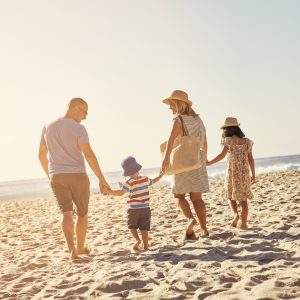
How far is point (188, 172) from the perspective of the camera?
16.0 ft

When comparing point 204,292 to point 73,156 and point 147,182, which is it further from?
point 73,156

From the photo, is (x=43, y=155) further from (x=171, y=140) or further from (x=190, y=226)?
(x=190, y=226)

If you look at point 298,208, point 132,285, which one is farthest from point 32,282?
point 298,208

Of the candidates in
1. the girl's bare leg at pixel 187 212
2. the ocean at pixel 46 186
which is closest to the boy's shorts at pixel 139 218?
the girl's bare leg at pixel 187 212

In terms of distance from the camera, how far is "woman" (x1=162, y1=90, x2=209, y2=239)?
4.85 m

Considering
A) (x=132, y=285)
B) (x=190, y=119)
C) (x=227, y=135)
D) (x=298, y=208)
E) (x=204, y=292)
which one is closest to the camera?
(x=204, y=292)

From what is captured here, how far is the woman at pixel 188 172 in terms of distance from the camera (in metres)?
4.85

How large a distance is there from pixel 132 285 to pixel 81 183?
162 cm

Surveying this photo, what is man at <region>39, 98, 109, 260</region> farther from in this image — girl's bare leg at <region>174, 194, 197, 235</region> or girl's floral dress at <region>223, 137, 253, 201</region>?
girl's floral dress at <region>223, 137, 253, 201</region>

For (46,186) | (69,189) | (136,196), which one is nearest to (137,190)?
(136,196)

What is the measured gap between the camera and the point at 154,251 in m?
4.52

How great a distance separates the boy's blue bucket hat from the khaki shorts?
19.9 inches

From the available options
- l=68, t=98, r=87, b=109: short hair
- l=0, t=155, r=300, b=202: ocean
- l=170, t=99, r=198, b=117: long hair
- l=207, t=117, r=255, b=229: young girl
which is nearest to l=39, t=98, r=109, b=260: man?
l=68, t=98, r=87, b=109: short hair

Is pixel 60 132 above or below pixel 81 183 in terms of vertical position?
above
